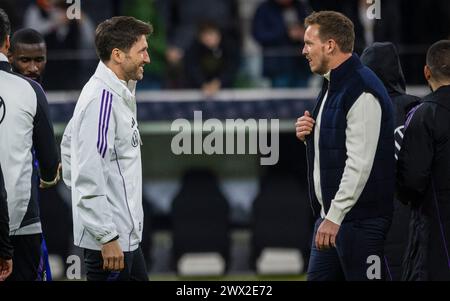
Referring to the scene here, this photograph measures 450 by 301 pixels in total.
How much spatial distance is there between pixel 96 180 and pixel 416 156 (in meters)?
1.82

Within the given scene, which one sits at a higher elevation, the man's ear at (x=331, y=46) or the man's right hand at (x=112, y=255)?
the man's ear at (x=331, y=46)

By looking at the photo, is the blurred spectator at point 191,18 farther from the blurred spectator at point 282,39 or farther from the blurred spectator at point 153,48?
the blurred spectator at point 282,39

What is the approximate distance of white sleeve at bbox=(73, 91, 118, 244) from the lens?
617 centimetres

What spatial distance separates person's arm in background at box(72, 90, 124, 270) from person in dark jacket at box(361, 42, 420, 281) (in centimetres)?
196

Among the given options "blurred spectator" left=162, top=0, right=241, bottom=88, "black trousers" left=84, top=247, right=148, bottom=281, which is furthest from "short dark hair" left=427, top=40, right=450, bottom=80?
"blurred spectator" left=162, top=0, right=241, bottom=88

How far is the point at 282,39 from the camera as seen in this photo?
1303 centimetres

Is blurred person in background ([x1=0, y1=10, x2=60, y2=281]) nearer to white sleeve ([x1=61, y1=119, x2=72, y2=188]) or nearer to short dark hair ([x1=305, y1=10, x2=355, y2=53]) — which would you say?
white sleeve ([x1=61, y1=119, x2=72, y2=188])

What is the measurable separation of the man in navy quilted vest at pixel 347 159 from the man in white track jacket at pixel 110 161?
0.99 metres

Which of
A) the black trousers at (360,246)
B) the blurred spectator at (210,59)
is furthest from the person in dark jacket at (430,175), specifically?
the blurred spectator at (210,59)

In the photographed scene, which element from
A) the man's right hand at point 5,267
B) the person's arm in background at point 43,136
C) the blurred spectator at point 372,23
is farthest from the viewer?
the blurred spectator at point 372,23

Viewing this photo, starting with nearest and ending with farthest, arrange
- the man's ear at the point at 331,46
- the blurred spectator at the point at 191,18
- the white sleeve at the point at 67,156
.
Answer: the man's ear at the point at 331,46 < the white sleeve at the point at 67,156 < the blurred spectator at the point at 191,18

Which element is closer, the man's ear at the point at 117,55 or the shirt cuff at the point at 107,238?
the shirt cuff at the point at 107,238

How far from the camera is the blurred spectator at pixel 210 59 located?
41.5 feet
